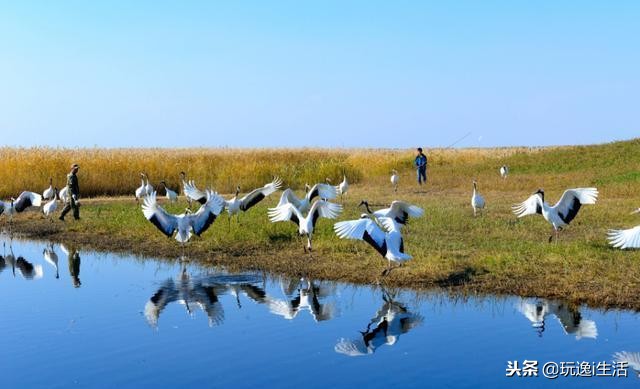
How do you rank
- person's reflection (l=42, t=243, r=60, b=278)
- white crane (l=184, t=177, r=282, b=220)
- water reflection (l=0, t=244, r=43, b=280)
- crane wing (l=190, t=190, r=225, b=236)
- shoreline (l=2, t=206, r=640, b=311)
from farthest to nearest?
white crane (l=184, t=177, r=282, b=220) → person's reflection (l=42, t=243, r=60, b=278) → crane wing (l=190, t=190, r=225, b=236) → water reflection (l=0, t=244, r=43, b=280) → shoreline (l=2, t=206, r=640, b=311)

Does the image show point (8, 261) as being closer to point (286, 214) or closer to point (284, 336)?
point (286, 214)

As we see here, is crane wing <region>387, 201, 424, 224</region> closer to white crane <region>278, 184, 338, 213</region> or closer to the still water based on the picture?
the still water

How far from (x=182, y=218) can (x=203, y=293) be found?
2.95 meters

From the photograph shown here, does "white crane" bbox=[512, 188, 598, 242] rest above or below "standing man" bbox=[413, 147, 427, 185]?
below

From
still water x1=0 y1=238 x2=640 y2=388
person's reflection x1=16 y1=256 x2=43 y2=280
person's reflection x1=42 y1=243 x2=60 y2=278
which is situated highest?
person's reflection x1=42 y1=243 x2=60 y2=278

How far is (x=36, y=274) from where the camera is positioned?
44.7ft

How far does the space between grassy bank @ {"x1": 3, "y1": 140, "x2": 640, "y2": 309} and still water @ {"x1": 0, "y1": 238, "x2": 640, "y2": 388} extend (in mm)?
518

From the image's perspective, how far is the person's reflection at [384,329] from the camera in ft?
28.3

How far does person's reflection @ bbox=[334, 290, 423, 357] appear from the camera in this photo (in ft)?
28.3

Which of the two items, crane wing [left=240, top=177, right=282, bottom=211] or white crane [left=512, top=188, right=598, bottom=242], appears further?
crane wing [left=240, top=177, right=282, bottom=211]

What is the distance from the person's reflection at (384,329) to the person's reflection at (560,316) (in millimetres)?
1340

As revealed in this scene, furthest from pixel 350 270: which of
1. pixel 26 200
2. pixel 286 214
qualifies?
pixel 26 200

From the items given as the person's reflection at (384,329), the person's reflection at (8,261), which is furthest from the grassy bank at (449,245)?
the person's reflection at (8,261)

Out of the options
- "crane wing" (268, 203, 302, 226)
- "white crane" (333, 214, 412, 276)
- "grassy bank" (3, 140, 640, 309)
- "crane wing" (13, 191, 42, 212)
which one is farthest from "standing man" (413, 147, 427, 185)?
"white crane" (333, 214, 412, 276)
